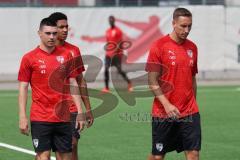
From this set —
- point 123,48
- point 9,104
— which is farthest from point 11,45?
point 9,104

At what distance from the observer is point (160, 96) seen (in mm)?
9875

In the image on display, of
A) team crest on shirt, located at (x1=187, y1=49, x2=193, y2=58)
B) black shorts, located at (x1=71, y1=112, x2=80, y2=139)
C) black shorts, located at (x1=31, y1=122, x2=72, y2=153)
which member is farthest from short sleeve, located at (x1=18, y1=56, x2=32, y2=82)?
team crest on shirt, located at (x1=187, y1=49, x2=193, y2=58)

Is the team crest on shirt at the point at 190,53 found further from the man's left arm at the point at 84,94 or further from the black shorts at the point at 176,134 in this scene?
the man's left arm at the point at 84,94

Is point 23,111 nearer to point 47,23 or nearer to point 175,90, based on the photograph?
point 47,23

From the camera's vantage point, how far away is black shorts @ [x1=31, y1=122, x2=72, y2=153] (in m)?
9.92

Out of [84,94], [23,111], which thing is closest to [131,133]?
[84,94]

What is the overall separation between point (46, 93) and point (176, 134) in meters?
1.74

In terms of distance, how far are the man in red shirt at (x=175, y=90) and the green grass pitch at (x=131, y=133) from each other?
276 cm

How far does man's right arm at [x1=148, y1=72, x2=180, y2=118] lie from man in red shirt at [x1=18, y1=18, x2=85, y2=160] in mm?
988

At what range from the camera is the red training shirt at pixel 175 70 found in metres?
9.96

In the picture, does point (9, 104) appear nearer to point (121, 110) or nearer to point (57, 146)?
point (121, 110)

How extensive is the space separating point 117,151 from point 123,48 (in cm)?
1567

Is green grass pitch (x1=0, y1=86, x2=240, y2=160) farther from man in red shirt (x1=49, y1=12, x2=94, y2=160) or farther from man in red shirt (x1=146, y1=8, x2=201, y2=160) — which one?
man in red shirt (x1=146, y1=8, x2=201, y2=160)

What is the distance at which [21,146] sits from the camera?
46.8 feet
